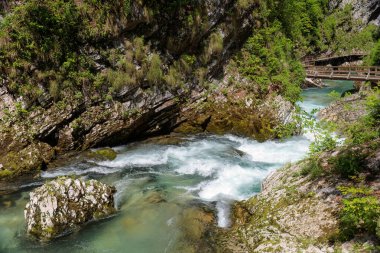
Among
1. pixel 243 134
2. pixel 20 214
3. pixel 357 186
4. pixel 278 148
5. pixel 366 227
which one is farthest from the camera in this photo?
pixel 243 134

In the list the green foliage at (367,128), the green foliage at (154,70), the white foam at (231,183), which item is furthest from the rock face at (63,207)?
the green foliage at (367,128)

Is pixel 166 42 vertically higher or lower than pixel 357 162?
higher

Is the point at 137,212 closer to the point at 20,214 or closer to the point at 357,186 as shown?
the point at 20,214

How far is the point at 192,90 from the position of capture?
54.5ft

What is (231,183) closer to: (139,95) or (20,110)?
(139,95)

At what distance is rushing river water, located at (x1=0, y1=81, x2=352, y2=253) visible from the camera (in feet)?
26.8

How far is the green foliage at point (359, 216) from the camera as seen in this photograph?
5.37m

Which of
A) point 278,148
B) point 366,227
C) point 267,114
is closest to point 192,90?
point 267,114

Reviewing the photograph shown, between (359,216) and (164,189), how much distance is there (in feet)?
21.6

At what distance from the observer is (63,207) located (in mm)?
8625

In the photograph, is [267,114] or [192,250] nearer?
[192,250]

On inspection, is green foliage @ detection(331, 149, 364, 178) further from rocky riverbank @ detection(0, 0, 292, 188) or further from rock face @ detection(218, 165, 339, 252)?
rocky riverbank @ detection(0, 0, 292, 188)

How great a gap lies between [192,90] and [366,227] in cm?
1201

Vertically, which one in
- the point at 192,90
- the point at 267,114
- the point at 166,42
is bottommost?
the point at 267,114
